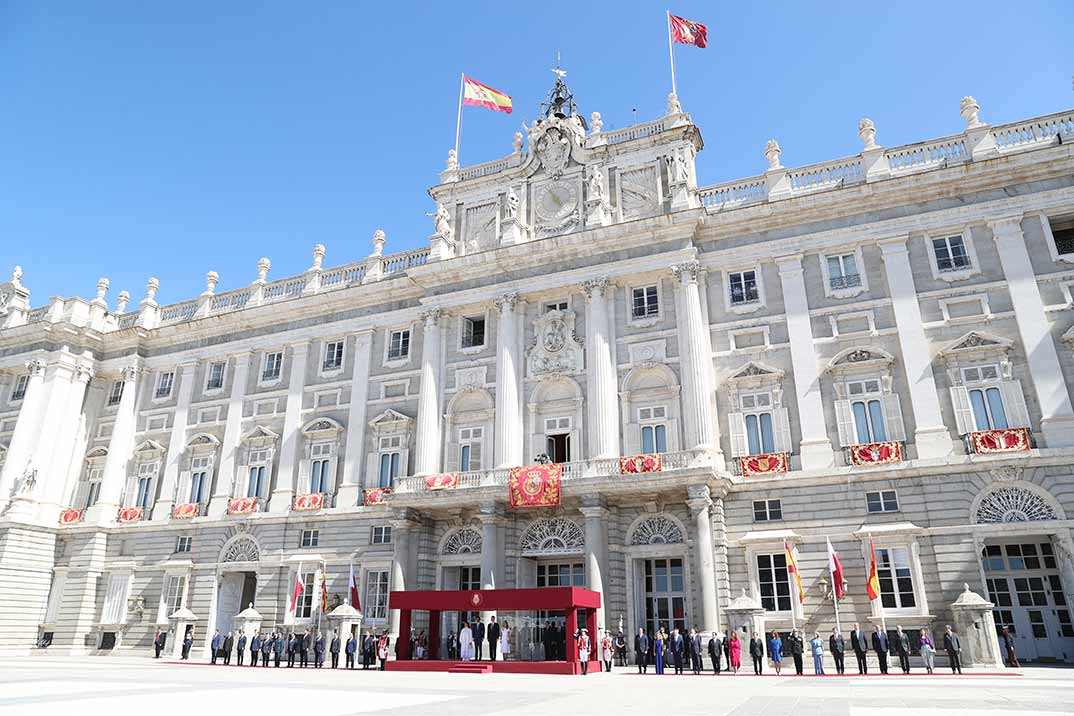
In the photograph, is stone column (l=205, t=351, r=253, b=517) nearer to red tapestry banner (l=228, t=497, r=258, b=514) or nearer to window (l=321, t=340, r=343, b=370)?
red tapestry banner (l=228, t=497, r=258, b=514)

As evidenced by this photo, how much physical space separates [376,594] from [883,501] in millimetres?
20480

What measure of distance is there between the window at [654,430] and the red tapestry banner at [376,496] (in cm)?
1156

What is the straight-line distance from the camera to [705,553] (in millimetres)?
25500

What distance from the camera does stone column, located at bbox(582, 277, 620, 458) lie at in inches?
1166

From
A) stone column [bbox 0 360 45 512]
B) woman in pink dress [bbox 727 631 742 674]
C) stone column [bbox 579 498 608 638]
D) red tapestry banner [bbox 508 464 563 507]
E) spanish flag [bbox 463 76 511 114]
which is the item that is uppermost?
spanish flag [bbox 463 76 511 114]

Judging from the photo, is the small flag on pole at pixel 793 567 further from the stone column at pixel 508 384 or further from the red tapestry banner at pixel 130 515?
the red tapestry banner at pixel 130 515

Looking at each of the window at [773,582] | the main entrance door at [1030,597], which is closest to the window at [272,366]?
the window at [773,582]

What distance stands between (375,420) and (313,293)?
27.7ft

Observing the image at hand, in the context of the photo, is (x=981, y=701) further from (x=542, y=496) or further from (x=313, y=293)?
(x=313, y=293)

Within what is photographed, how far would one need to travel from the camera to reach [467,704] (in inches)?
510

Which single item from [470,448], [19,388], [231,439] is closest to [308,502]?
[231,439]

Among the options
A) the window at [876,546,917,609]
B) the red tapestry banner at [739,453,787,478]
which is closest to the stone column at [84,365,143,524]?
the red tapestry banner at [739,453,787,478]

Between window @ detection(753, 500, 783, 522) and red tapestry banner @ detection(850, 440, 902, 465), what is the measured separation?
121 inches

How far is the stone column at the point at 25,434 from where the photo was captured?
124 ft
